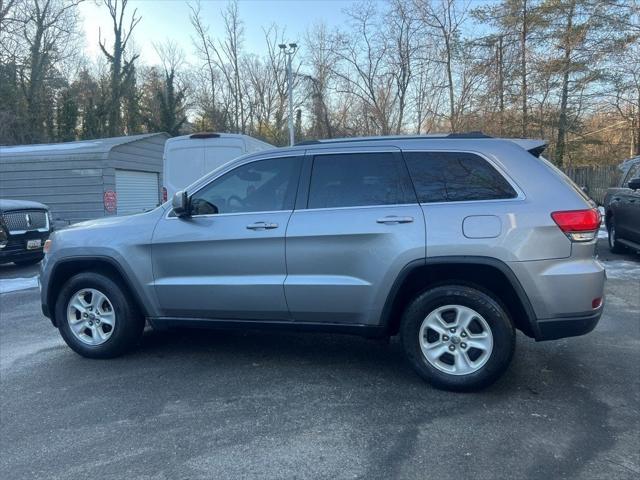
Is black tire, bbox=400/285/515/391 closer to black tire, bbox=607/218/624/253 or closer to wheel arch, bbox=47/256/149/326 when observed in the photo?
wheel arch, bbox=47/256/149/326

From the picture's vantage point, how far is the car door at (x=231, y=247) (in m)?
4.11

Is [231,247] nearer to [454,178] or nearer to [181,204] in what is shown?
[181,204]

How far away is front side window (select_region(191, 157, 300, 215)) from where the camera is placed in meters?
4.20

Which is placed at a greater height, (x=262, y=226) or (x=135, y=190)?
(x=135, y=190)

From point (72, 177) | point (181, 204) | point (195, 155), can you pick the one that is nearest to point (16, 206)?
point (195, 155)

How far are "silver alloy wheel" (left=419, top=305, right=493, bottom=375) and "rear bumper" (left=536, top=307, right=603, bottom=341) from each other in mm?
361

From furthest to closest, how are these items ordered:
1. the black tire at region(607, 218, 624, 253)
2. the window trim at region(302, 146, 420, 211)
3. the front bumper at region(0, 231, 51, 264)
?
the black tire at region(607, 218, 624, 253) < the front bumper at region(0, 231, 51, 264) < the window trim at region(302, 146, 420, 211)

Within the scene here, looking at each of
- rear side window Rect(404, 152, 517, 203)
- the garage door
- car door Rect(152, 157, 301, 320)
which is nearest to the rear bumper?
rear side window Rect(404, 152, 517, 203)

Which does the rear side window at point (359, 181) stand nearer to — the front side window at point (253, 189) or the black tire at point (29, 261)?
the front side window at point (253, 189)

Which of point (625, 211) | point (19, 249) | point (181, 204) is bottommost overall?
point (19, 249)

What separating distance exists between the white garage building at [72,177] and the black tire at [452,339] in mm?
14479

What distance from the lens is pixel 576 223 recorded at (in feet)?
11.7

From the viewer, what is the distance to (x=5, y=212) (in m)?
9.66

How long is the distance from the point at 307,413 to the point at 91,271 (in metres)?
2.46
